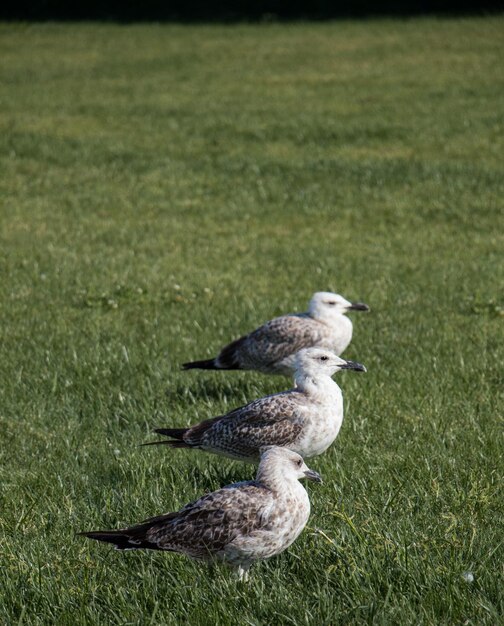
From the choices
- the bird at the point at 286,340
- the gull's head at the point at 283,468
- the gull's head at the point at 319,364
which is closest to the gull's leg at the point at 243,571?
the gull's head at the point at 283,468

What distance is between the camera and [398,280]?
10.9 m

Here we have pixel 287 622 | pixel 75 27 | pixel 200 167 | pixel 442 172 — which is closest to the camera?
pixel 287 622

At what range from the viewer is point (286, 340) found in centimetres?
749

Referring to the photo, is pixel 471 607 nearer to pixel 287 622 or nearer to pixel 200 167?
pixel 287 622

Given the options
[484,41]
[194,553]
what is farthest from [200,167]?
[484,41]

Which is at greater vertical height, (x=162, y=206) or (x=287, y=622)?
(x=287, y=622)

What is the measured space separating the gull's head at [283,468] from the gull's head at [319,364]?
1.25m

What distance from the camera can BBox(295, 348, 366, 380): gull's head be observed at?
6.13 metres

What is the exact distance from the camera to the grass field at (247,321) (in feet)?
15.0

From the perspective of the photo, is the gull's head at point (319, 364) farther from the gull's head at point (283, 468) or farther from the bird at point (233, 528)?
the bird at point (233, 528)

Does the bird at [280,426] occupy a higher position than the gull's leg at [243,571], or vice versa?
the bird at [280,426]

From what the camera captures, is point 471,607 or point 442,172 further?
point 442,172

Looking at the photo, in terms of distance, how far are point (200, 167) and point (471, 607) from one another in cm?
1367

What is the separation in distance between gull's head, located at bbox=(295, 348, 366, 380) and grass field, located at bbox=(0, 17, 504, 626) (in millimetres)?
509
